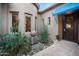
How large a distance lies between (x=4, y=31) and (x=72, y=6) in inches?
65.5

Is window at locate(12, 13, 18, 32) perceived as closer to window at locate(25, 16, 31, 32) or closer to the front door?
window at locate(25, 16, 31, 32)

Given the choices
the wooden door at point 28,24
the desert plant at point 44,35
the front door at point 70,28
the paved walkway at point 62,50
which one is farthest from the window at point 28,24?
the front door at point 70,28

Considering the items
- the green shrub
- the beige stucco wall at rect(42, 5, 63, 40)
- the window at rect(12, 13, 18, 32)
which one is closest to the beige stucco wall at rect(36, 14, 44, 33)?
the beige stucco wall at rect(42, 5, 63, 40)

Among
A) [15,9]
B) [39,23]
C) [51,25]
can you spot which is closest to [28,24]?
[39,23]

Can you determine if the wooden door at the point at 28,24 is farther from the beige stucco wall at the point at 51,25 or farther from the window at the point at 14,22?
the beige stucco wall at the point at 51,25

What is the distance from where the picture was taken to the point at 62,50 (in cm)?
323

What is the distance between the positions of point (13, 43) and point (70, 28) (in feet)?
4.67

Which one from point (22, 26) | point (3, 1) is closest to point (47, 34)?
point (22, 26)

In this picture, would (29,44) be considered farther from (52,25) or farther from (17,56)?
(52,25)

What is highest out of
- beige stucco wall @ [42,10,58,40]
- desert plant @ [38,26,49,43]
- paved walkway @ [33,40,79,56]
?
beige stucco wall @ [42,10,58,40]

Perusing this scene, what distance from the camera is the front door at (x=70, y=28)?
10.9 feet

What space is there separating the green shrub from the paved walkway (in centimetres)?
42

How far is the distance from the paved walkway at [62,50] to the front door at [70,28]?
14cm

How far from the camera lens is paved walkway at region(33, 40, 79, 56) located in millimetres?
3193
